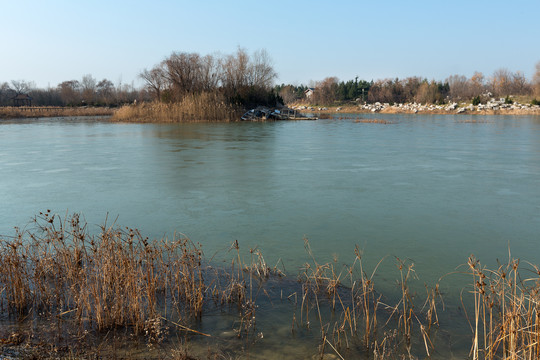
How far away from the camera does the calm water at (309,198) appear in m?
6.08

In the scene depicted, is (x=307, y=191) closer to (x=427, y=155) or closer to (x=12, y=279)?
(x=12, y=279)

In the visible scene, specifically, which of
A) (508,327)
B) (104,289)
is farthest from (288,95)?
(508,327)

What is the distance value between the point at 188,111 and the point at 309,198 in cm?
2589

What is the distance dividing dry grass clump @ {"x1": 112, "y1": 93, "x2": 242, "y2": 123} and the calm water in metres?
16.8

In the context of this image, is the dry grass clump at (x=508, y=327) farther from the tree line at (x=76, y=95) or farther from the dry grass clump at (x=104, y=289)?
the tree line at (x=76, y=95)

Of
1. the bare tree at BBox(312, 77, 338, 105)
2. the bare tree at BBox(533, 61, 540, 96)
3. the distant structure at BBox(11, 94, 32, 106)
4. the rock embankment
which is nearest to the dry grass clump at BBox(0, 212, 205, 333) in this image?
the rock embankment

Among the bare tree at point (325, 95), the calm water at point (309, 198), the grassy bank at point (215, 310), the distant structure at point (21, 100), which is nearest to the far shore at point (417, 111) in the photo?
the bare tree at point (325, 95)

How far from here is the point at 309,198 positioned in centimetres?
884

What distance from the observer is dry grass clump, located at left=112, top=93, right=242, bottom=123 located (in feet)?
109

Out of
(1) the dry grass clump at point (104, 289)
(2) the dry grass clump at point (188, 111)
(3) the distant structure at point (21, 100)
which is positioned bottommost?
(1) the dry grass clump at point (104, 289)

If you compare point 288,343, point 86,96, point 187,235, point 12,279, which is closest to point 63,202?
point 187,235

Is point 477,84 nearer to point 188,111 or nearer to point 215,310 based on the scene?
point 188,111

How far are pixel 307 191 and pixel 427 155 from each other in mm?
7658

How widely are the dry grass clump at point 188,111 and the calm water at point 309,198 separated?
16.8m
